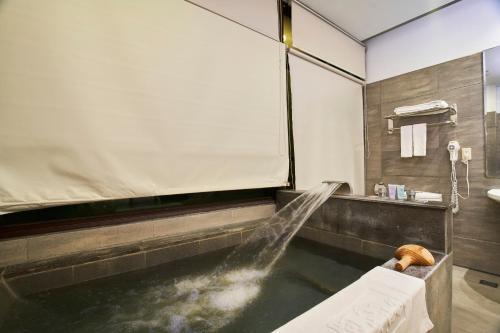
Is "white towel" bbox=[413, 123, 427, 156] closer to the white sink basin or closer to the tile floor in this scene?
the white sink basin

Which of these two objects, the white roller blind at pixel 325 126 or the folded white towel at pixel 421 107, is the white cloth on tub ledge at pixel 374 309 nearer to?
the white roller blind at pixel 325 126

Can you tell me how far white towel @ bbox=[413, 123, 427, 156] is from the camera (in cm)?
269

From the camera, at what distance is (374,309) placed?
2.59ft

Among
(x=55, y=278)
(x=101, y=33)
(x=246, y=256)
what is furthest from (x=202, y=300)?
(x=101, y=33)

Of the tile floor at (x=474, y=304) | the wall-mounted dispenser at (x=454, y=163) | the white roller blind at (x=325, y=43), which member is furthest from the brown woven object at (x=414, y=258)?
the white roller blind at (x=325, y=43)

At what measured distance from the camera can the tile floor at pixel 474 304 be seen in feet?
5.15

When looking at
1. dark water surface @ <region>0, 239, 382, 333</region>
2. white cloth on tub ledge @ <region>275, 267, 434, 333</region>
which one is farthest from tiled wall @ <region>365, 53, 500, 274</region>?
→ white cloth on tub ledge @ <region>275, 267, 434, 333</region>

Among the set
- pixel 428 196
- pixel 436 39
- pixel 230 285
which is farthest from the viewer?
pixel 436 39

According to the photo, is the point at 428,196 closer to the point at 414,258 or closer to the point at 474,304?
the point at 474,304

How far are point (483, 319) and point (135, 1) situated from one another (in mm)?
3183

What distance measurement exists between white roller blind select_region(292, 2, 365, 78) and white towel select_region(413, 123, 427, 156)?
41.9 inches

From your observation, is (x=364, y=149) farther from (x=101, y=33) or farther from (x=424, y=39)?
(x=101, y=33)

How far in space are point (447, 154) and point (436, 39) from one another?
52.6 inches

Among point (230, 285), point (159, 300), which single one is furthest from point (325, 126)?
point (159, 300)
